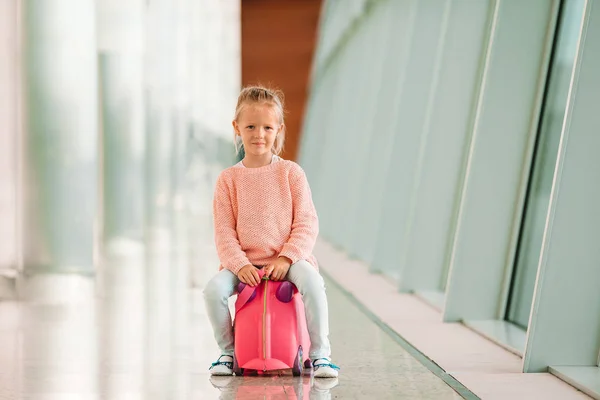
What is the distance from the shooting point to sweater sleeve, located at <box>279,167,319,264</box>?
389 centimetres

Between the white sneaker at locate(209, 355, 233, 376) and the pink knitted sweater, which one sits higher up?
the pink knitted sweater

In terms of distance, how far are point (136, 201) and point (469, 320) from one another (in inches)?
277

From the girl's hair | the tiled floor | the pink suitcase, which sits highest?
the girl's hair

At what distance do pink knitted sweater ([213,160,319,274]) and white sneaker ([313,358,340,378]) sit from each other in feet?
1.58

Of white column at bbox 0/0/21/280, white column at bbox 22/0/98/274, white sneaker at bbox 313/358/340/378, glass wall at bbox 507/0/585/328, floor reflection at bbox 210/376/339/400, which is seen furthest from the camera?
white column at bbox 0/0/21/280

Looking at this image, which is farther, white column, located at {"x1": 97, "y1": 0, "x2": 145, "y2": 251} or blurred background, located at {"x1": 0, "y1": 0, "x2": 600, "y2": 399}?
white column, located at {"x1": 97, "y1": 0, "x2": 145, "y2": 251}

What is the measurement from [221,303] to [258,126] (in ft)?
2.75

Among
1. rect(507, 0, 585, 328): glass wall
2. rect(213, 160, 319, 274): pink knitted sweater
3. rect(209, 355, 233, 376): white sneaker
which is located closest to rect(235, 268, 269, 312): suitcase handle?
rect(213, 160, 319, 274): pink knitted sweater

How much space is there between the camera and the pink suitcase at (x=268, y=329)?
382cm

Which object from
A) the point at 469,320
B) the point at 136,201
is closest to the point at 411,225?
the point at 469,320

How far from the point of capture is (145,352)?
4441 millimetres

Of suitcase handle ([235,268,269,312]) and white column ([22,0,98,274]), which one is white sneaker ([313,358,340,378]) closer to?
suitcase handle ([235,268,269,312])

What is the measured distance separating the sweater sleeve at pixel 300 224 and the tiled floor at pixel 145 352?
569mm

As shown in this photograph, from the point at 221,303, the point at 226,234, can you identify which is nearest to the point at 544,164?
the point at 226,234
